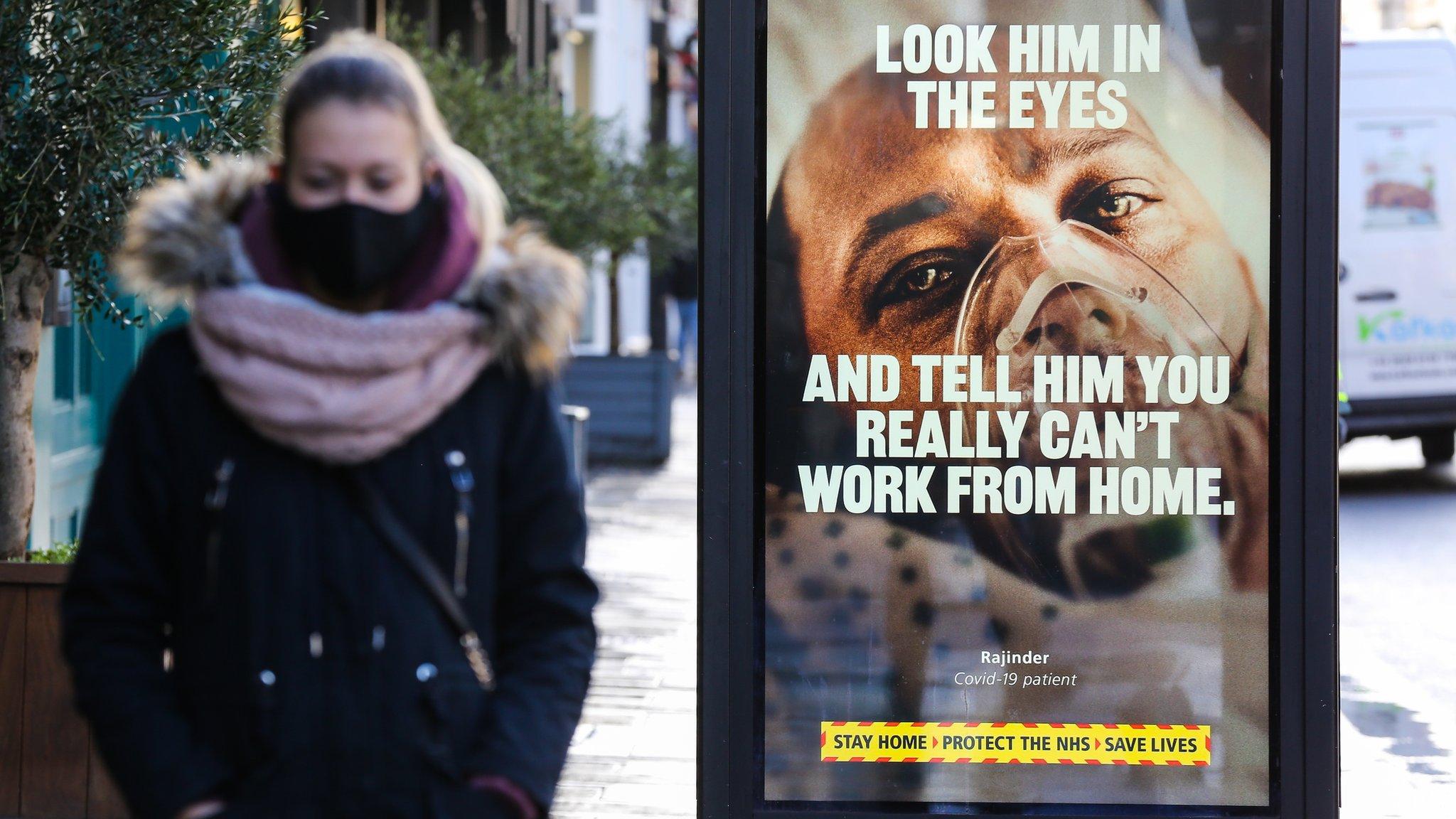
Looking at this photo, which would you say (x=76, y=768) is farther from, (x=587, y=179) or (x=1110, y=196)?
(x=587, y=179)

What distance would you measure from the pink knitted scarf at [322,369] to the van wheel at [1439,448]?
12783 millimetres

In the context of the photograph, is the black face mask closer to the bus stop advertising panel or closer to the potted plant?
the bus stop advertising panel

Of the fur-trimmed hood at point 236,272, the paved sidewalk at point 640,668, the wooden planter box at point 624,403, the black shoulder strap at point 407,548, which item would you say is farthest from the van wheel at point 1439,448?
the black shoulder strap at point 407,548

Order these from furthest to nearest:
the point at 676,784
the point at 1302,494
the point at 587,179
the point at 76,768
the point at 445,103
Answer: the point at 587,179
the point at 445,103
the point at 676,784
the point at 76,768
the point at 1302,494

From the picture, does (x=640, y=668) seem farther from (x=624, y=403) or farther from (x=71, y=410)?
(x=624, y=403)

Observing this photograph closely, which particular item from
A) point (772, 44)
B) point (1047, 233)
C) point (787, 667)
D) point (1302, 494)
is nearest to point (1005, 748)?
point (787, 667)

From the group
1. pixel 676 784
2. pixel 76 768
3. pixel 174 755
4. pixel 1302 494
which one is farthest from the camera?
pixel 676 784

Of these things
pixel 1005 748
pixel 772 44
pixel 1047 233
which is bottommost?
pixel 1005 748

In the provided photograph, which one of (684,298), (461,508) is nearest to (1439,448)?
(684,298)

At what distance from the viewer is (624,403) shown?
13.7 m

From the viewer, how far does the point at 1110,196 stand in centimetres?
377

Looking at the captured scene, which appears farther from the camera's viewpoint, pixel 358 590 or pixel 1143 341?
pixel 1143 341

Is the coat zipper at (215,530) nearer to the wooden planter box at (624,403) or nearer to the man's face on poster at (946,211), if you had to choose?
the man's face on poster at (946,211)

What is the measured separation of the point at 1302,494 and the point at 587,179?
26.9ft
